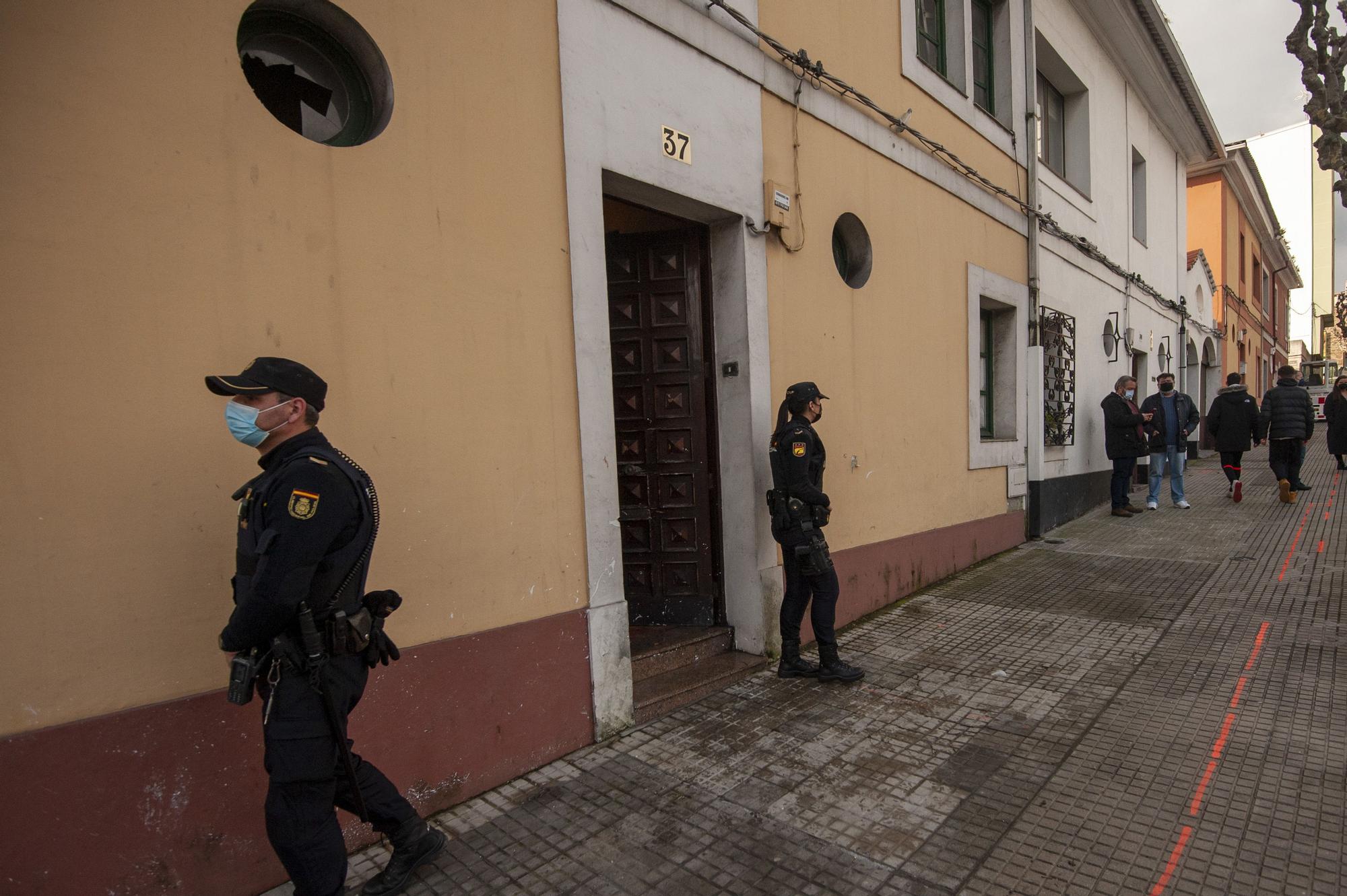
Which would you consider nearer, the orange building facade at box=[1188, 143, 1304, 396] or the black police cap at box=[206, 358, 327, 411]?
the black police cap at box=[206, 358, 327, 411]

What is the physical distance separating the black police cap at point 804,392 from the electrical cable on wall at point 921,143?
125 cm

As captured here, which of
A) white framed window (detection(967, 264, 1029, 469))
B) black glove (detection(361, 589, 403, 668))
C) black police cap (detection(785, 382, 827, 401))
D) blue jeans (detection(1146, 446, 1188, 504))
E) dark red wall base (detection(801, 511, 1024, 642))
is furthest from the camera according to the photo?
blue jeans (detection(1146, 446, 1188, 504))

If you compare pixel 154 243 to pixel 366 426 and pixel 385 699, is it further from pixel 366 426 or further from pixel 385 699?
pixel 385 699

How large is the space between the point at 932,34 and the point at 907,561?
17.9ft

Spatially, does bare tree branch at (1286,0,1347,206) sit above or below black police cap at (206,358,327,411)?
above

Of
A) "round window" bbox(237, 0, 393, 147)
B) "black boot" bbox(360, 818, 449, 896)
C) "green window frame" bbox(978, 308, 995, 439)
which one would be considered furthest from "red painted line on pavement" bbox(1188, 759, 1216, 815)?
"green window frame" bbox(978, 308, 995, 439)

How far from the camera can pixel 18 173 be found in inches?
85.3

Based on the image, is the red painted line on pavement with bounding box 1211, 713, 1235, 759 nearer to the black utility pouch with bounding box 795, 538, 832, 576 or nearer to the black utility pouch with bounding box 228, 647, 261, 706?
the black utility pouch with bounding box 795, 538, 832, 576

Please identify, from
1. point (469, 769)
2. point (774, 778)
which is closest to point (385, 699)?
point (469, 769)

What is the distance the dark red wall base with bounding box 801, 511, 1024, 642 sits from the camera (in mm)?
5512

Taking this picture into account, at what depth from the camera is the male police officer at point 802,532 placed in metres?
4.20

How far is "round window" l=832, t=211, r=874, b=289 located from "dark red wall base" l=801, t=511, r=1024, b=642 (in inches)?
89.0

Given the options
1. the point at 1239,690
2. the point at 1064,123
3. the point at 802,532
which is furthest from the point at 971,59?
the point at 1239,690

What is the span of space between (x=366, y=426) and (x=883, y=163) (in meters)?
5.08
